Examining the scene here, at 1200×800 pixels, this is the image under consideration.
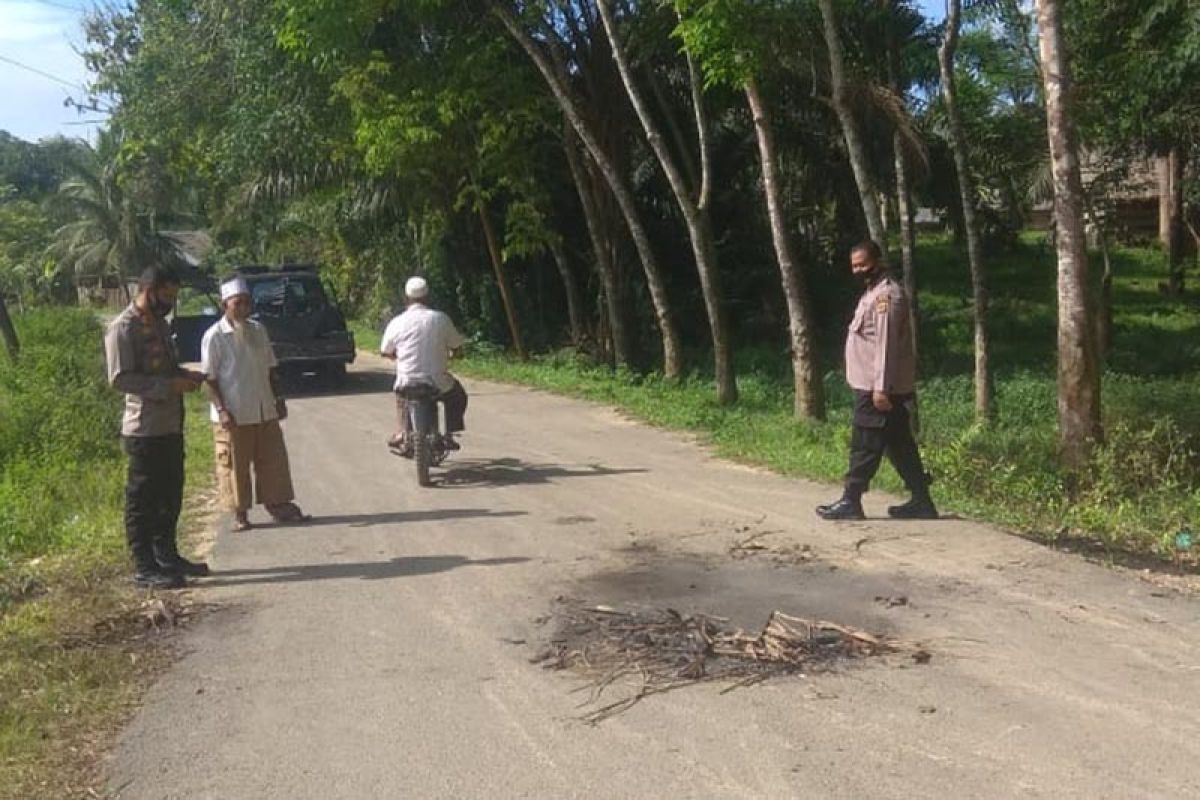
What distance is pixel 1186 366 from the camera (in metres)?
19.2

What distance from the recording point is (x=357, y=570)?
7.75 meters

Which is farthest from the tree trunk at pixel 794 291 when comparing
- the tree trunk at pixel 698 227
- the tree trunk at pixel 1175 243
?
the tree trunk at pixel 1175 243

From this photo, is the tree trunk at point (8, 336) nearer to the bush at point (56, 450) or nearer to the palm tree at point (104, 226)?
the bush at point (56, 450)

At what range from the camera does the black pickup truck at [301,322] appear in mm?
21078

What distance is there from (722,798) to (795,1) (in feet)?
35.3

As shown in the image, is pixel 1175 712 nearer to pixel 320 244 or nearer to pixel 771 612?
pixel 771 612

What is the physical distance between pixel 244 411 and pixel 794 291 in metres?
6.64

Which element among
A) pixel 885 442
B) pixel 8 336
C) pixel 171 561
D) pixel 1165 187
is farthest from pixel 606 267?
pixel 1165 187

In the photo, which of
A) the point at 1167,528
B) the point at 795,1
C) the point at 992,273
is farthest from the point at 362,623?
the point at 992,273

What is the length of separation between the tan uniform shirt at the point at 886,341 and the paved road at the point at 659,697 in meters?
0.95

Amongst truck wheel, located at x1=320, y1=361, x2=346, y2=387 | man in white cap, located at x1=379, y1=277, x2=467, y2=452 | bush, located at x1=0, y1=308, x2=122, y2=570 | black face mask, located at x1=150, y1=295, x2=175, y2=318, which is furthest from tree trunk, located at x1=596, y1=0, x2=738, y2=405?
black face mask, located at x1=150, y1=295, x2=175, y2=318

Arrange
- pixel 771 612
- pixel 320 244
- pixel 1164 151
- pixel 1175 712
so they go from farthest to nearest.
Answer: pixel 320 244 → pixel 1164 151 → pixel 771 612 → pixel 1175 712

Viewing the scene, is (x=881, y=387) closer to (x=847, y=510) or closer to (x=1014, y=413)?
(x=847, y=510)

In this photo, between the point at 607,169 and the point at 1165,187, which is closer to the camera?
the point at 607,169
